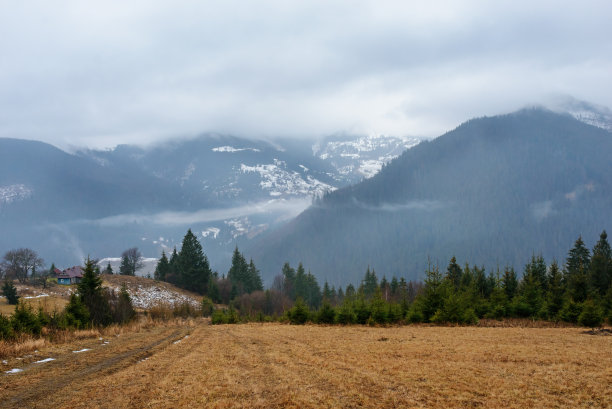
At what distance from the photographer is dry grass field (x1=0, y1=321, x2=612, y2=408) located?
1073 cm

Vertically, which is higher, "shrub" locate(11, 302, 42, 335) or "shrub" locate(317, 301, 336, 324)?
"shrub" locate(11, 302, 42, 335)

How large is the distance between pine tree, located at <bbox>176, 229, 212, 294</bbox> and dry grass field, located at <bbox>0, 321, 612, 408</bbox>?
86934 millimetres

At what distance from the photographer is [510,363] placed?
49.7 feet

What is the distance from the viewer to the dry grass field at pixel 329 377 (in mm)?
10727

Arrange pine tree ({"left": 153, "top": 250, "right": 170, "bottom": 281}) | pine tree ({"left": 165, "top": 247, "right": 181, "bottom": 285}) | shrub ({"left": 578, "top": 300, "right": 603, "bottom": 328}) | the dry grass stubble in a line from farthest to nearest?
pine tree ({"left": 153, "top": 250, "right": 170, "bottom": 281}), pine tree ({"left": 165, "top": 247, "right": 181, "bottom": 285}), shrub ({"left": 578, "top": 300, "right": 603, "bottom": 328}), the dry grass stubble

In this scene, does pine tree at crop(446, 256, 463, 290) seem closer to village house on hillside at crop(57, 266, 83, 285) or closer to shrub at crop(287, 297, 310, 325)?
shrub at crop(287, 297, 310, 325)

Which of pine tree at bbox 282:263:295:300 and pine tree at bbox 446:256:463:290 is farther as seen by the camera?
pine tree at bbox 282:263:295:300

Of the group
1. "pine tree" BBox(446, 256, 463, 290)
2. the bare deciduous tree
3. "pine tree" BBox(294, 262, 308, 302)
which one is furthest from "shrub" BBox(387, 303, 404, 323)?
the bare deciduous tree

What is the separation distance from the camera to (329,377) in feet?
43.0

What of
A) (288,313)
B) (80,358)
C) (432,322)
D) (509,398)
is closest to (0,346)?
(80,358)

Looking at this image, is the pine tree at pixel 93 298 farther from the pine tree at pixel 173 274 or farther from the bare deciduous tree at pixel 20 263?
the bare deciduous tree at pixel 20 263

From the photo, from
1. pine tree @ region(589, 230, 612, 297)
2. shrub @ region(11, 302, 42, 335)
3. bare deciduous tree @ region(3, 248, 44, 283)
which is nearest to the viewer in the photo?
shrub @ region(11, 302, 42, 335)

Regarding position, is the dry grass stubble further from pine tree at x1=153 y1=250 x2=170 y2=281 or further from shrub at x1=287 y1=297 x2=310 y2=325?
pine tree at x1=153 y1=250 x2=170 y2=281

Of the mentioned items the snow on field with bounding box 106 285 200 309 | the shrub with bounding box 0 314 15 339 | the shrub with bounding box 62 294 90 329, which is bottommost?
the snow on field with bounding box 106 285 200 309
